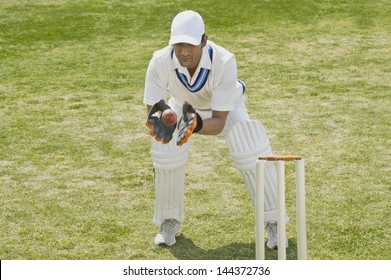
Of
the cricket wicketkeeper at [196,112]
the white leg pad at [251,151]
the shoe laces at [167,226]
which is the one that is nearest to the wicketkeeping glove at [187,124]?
the cricket wicketkeeper at [196,112]

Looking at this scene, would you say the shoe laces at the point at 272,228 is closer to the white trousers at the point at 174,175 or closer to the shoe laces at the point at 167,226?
the white trousers at the point at 174,175

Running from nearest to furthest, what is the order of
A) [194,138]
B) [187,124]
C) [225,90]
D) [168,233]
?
[187,124] < [225,90] < [168,233] < [194,138]

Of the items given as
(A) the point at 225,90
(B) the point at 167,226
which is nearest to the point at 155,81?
(A) the point at 225,90

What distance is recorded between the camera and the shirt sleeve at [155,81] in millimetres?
4957

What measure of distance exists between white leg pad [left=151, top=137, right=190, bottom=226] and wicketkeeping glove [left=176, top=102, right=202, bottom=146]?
0.33 meters

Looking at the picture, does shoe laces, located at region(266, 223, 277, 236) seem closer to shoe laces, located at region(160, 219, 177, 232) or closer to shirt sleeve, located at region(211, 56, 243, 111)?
shoe laces, located at region(160, 219, 177, 232)

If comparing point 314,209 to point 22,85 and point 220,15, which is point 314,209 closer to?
point 22,85

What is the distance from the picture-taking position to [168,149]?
499 cm

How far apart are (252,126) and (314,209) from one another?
93cm

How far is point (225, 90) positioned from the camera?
491 centimetres

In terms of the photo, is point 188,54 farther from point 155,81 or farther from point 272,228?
point 272,228

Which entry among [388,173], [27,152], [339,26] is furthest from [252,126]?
[339,26]

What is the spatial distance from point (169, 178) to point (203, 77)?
614 millimetres

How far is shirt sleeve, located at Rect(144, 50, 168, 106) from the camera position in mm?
4957
